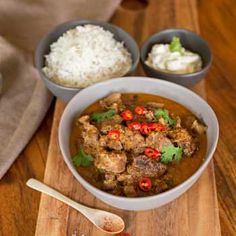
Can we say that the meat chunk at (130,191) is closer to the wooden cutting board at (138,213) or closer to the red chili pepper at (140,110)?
the wooden cutting board at (138,213)

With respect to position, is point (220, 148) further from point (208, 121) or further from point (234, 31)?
point (234, 31)

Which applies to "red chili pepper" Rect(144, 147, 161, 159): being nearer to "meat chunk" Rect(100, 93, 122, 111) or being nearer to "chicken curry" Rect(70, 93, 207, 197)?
"chicken curry" Rect(70, 93, 207, 197)

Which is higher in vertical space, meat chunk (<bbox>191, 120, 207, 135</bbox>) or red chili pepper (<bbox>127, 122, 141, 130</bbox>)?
red chili pepper (<bbox>127, 122, 141, 130</bbox>)

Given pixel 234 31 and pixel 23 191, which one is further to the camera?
pixel 234 31

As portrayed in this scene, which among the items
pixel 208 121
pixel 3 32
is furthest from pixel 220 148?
pixel 3 32

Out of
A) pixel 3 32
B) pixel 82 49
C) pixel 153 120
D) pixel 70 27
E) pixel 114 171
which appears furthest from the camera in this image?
pixel 3 32

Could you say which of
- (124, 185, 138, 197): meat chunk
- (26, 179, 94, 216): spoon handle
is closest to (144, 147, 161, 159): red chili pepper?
(124, 185, 138, 197): meat chunk

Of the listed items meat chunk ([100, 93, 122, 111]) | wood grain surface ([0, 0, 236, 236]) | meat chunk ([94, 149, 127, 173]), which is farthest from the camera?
meat chunk ([100, 93, 122, 111])

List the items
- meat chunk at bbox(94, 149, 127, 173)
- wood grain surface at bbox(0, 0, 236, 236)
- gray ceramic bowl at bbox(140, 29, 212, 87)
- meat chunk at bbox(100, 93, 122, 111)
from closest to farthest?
meat chunk at bbox(94, 149, 127, 173), wood grain surface at bbox(0, 0, 236, 236), meat chunk at bbox(100, 93, 122, 111), gray ceramic bowl at bbox(140, 29, 212, 87)
